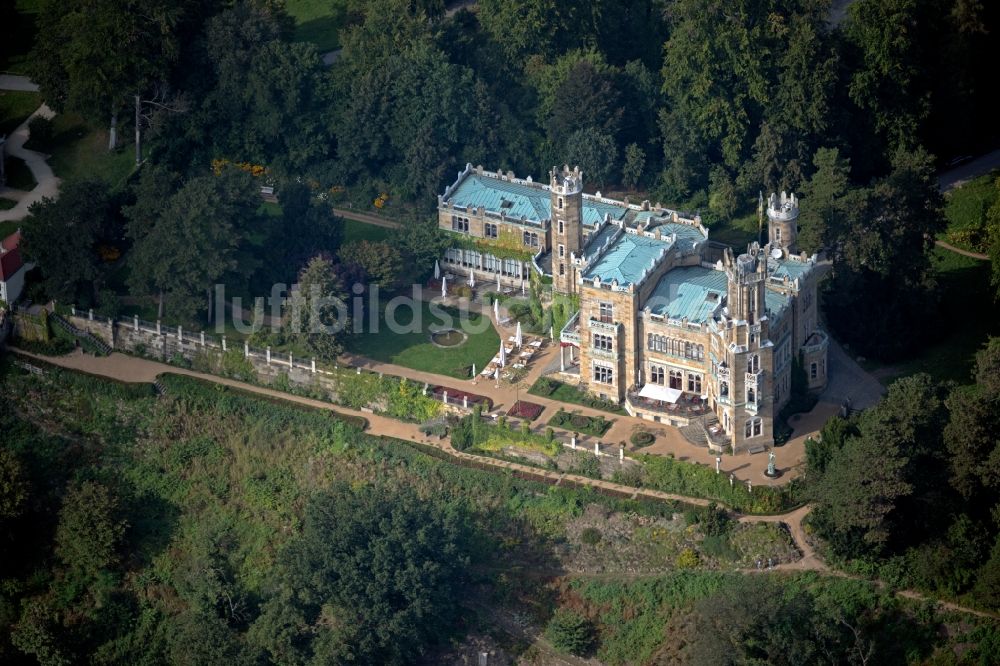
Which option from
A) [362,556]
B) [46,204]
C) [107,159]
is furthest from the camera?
[107,159]

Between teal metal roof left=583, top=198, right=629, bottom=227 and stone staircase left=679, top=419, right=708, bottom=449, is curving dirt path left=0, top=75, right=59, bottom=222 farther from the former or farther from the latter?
stone staircase left=679, top=419, right=708, bottom=449

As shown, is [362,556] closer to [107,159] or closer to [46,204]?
[46,204]

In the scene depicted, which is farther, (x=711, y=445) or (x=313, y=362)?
(x=313, y=362)

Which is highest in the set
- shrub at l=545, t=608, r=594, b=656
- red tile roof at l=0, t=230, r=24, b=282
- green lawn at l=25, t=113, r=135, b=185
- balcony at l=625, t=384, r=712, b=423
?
green lawn at l=25, t=113, r=135, b=185

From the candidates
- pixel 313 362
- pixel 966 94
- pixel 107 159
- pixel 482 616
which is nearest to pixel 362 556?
pixel 482 616

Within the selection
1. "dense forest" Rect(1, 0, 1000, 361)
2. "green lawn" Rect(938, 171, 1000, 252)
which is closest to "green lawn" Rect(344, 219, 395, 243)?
"dense forest" Rect(1, 0, 1000, 361)

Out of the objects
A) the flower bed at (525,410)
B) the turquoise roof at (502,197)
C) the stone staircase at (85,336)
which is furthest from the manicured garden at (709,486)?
the stone staircase at (85,336)

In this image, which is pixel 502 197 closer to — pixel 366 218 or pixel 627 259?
pixel 366 218
